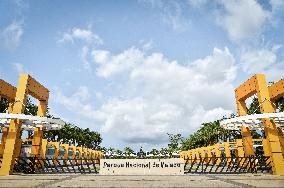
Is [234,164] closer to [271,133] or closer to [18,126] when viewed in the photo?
[271,133]

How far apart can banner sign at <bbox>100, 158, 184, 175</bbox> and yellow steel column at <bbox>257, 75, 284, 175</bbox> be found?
628 cm

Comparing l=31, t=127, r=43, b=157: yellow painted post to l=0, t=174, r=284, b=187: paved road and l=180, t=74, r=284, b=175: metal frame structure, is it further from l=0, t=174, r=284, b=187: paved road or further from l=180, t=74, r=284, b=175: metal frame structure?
→ l=180, t=74, r=284, b=175: metal frame structure

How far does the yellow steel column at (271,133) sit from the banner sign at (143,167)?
628 cm

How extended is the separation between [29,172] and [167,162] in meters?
9.86

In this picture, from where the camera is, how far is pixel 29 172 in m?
18.3

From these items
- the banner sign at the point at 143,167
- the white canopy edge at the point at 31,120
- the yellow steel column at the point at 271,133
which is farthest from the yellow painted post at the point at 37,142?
the yellow steel column at the point at 271,133

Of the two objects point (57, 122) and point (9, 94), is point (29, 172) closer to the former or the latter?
point (57, 122)

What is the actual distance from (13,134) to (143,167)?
9.14m

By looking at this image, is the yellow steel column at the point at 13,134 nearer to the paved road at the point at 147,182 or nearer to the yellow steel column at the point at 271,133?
the paved road at the point at 147,182

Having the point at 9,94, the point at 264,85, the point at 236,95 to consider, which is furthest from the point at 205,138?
the point at 9,94

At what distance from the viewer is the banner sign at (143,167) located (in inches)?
637

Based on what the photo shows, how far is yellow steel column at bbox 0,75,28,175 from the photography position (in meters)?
16.9

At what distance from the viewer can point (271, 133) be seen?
57.9 ft

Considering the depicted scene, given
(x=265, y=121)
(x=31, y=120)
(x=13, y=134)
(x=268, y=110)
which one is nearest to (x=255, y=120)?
(x=265, y=121)
